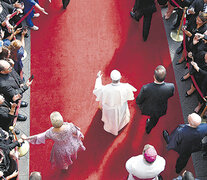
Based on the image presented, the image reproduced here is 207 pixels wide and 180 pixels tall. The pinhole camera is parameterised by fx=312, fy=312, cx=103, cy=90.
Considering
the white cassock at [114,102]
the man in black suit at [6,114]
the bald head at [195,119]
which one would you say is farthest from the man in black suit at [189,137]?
the man in black suit at [6,114]

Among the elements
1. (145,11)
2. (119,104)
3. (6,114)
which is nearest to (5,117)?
(6,114)

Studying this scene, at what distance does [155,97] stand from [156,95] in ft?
0.18

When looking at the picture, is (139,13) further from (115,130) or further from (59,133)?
(59,133)

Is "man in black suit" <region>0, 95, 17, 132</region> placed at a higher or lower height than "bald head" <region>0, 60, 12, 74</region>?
lower

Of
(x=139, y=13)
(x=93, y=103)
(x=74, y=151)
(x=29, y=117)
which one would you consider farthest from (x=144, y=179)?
(x=139, y=13)

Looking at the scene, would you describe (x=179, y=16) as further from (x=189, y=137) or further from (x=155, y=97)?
(x=189, y=137)

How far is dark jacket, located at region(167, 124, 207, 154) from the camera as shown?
5252 millimetres

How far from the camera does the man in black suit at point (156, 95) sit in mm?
5426

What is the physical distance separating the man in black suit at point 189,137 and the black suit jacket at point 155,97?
587 millimetres

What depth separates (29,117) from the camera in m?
6.82

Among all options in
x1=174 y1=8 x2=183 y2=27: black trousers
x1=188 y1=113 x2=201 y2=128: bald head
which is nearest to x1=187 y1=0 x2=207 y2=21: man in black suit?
x1=174 y1=8 x2=183 y2=27: black trousers

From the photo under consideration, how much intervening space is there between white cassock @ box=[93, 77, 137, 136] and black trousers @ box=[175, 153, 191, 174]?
1381 mm

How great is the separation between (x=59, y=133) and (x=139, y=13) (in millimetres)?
3923

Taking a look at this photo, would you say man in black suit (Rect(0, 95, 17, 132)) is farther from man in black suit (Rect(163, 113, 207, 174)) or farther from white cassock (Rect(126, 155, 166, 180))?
man in black suit (Rect(163, 113, 207, 174))
